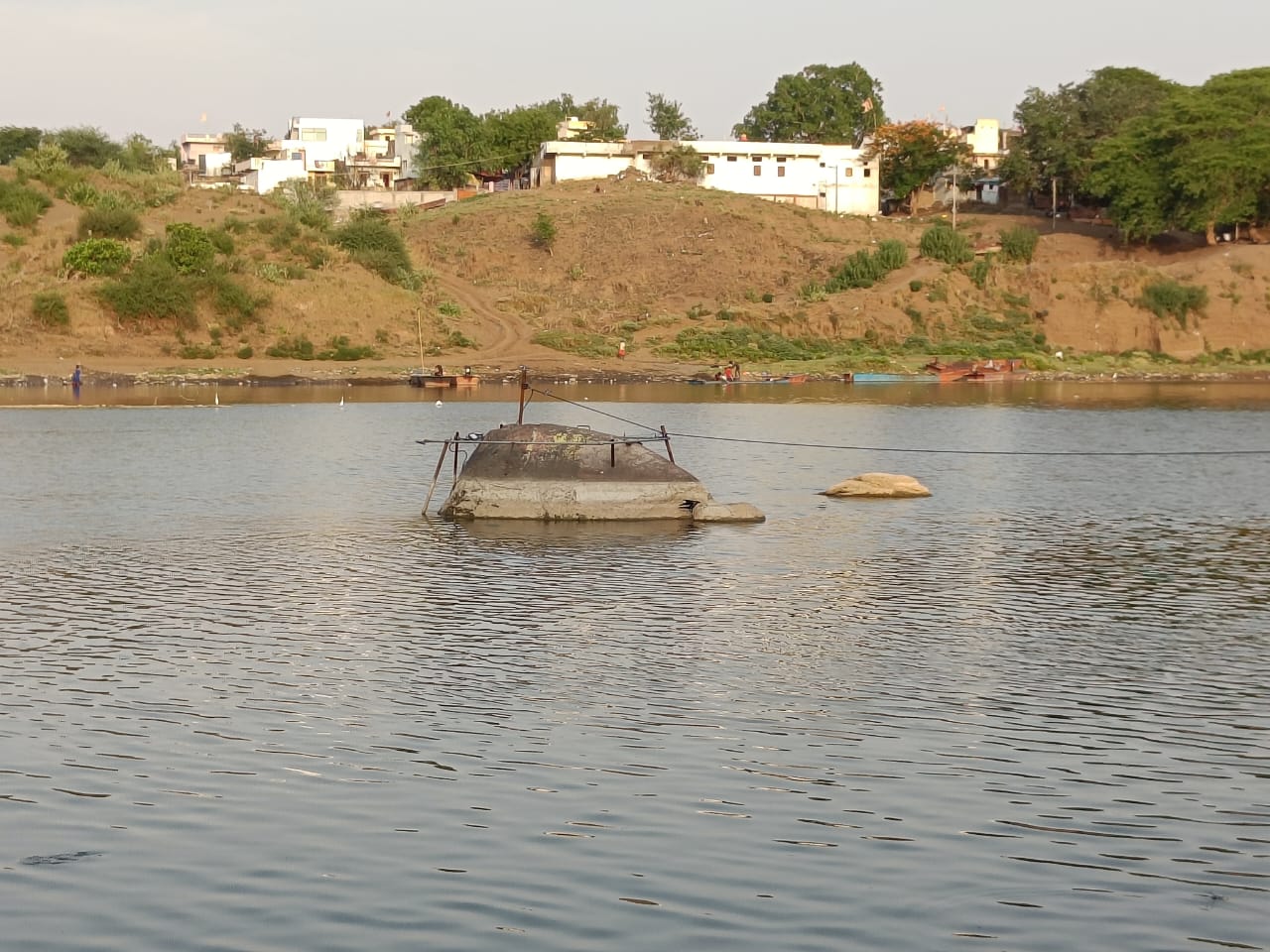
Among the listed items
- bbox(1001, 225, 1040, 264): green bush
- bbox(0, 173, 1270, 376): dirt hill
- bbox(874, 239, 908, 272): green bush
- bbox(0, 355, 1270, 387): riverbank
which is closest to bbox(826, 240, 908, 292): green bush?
bbox(874, 239, 908, 272): green bush

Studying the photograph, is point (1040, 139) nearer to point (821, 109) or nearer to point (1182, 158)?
point (1182, 158)

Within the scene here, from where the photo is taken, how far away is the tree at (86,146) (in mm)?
Result: 138125

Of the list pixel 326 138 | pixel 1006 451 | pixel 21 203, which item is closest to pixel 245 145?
pixel 326 138

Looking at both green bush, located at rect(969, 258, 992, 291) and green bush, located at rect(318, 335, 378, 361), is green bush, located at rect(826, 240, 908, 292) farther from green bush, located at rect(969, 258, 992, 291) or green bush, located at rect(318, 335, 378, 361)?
green bush, located at rect(318, 335, 378, 361)

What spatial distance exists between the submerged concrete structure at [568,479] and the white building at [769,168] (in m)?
102

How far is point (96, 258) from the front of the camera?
295ft

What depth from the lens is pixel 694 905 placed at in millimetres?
11133

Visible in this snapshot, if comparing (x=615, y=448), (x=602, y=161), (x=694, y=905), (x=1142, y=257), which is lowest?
(x=694, y=905)

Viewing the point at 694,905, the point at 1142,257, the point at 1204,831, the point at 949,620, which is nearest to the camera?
the point at 694,905

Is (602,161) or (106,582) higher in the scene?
Answer: (602,161)

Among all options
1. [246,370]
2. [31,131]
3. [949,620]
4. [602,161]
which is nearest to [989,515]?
[949,620]

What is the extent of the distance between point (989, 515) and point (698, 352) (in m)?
58.4

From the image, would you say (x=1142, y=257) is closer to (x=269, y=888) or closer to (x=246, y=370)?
(x=246, y=370)

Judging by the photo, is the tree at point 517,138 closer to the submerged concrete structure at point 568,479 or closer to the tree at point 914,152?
the tree at point 914,152
